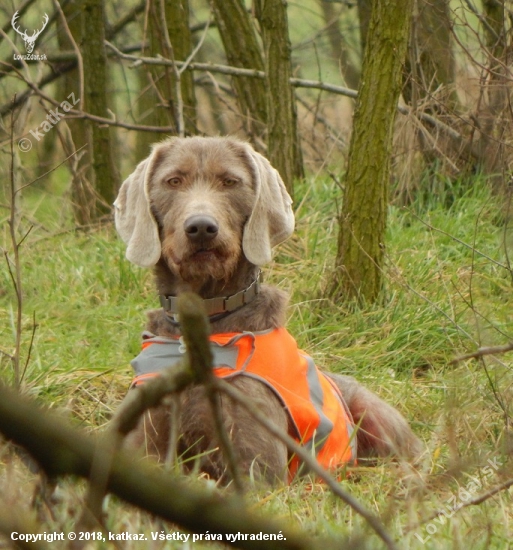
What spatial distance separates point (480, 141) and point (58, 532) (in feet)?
19.4

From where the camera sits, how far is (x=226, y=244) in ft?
13.1

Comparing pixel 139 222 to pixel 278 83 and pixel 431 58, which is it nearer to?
pixel 278 83

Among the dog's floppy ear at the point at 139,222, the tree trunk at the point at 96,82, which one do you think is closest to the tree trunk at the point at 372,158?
the dog's floppy ear at the point at 139,222

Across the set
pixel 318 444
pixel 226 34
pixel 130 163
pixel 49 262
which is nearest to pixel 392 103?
pixel 318 444

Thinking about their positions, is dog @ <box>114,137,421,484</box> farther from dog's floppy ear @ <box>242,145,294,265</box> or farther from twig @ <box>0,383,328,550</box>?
twig @ <box>0,383,328,550</box>

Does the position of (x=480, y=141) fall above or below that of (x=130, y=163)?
above

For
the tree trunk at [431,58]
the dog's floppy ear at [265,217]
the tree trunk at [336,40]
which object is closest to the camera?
the dog's floppy ear at [265,217]

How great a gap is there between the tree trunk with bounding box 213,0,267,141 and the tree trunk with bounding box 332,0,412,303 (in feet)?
9.62

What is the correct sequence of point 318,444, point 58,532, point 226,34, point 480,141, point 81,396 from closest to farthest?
1. point 58,532
2. point 318,444
3. point 81,396
4. point 480,141
5. point 226,34

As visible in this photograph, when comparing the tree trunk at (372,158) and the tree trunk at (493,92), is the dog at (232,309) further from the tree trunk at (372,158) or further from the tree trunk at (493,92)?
the tree trunk at (493,92)

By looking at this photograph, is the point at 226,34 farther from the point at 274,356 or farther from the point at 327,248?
the point at 274,356

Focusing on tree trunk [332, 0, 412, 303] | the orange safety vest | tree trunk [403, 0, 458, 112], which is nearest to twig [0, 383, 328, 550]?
the orange safety vest

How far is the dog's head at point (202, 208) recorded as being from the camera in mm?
4004

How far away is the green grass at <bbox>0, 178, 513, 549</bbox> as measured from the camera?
303 centimetres
